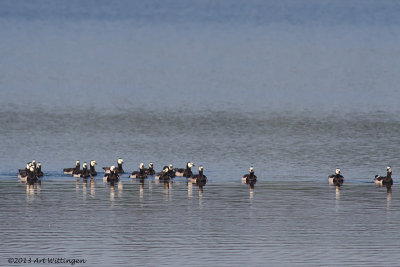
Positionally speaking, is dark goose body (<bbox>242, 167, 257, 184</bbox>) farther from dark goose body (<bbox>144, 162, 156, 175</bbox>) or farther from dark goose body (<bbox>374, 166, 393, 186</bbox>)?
dark goose body (<bbox>374, 166, 393, 186</bbox>)

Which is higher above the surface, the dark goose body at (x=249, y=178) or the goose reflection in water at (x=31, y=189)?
the dark goose body at (x=249, y=178)

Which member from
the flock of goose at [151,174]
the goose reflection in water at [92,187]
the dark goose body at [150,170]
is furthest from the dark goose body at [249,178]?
the goose reflection in water at [92,187]

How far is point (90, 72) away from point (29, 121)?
31.8 metres

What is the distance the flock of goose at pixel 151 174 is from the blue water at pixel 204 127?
2.30 ft

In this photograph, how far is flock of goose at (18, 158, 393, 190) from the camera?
49.3 m

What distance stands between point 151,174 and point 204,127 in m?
20.9

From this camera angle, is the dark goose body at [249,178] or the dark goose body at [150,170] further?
the dark goose body at [150,170]

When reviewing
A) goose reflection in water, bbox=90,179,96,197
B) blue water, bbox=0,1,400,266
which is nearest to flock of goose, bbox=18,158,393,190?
goose reflection in water, bbox=90,179,96,197

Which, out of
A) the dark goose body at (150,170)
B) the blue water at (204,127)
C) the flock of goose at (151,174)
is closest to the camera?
the blue water at (204,127)

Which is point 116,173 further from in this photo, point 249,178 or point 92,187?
point 249,178

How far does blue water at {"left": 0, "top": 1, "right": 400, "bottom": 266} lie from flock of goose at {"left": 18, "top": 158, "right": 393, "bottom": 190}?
0.70m

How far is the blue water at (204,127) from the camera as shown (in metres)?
35.7

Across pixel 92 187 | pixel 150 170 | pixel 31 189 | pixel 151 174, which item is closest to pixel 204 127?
pixel 150 170

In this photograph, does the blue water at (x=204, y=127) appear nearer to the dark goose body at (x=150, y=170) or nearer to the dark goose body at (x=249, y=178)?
the dark goose body at (x=249, y=178)
